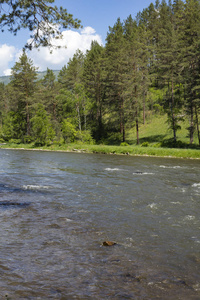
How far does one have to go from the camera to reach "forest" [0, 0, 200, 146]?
141 ft

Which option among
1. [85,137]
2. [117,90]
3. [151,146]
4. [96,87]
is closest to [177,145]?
[151,146]

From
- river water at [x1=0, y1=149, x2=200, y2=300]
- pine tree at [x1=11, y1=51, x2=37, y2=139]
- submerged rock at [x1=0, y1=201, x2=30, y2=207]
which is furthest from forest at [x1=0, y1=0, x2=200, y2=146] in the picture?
submerged rock at [x1=0, y1=201, x2=30, y2=207]

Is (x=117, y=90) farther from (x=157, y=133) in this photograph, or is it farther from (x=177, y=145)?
(x=177, y=145)

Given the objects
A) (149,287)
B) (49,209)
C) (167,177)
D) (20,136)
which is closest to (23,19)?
(49,209)

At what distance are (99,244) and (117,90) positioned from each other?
4712 centimetres

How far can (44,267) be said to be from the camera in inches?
242

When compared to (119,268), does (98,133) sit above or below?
above

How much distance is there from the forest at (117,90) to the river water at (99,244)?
98.5ft

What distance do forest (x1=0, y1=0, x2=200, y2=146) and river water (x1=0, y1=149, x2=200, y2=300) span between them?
3003 cm

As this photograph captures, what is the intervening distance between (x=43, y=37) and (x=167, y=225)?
342 inches

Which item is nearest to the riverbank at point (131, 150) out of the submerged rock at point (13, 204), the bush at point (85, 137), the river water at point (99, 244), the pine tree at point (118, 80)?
the bush at point (85, 137)

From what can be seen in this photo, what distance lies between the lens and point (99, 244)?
24.9 feet

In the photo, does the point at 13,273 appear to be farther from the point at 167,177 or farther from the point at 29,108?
the point at 29,108

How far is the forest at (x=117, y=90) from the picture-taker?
4288cm
